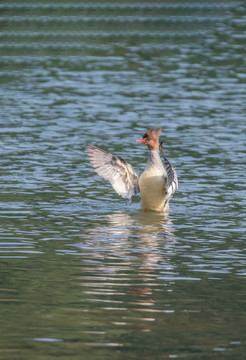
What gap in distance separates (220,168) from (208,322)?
34.7 feet

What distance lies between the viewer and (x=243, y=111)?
27.6m

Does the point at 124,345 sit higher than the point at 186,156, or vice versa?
the point at 124,345

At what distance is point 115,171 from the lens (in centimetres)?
1727

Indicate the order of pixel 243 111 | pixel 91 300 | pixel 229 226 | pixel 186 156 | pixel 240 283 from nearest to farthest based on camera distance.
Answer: pixel 91 300 < pixel 240 283 < pixel 229 226 < pixel 186 156 < pixel 243 111

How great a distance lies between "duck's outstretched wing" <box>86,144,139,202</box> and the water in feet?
1.35

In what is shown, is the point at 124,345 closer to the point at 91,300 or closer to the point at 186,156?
the point at 91,300

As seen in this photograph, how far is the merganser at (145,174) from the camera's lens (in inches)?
665

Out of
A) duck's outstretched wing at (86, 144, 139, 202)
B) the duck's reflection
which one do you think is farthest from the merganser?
the duck's reflection

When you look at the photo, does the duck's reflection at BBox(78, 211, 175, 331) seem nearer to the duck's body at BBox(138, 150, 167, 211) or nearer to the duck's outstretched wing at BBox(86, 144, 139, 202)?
the duck's body at BBox(138, 150, 167, 211)

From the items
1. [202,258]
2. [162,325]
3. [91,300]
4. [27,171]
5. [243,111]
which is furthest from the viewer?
[243,111]

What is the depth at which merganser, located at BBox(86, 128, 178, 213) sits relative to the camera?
665 inches

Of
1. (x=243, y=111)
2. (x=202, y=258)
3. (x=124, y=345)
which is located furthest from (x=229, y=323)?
(x=243, y=111)

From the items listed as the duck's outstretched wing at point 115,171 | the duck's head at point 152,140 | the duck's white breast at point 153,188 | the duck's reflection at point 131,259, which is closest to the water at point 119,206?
the duck's reflection at point 131,259

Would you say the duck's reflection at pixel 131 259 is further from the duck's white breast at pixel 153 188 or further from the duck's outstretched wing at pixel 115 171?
the duck's outstretched wing at pixel 115 171
